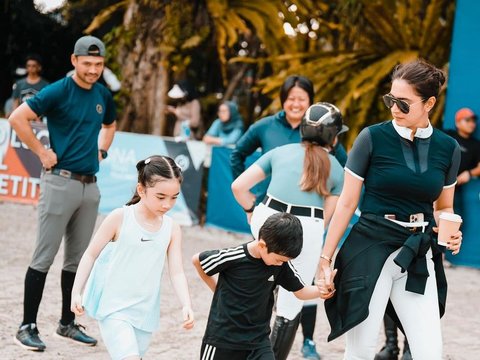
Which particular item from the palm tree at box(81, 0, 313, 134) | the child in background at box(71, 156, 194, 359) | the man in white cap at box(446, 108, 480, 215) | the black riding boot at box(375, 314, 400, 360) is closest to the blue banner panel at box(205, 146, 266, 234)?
the man in white cap at box(446, 108, 480, 215)

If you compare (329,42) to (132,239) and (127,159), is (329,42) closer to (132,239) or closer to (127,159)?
(127,159)

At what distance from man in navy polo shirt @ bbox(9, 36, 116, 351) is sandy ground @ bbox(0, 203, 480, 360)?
0.77 ft

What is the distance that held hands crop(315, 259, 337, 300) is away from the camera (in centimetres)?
439

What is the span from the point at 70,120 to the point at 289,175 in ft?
5.44

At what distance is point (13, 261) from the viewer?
9078 mm

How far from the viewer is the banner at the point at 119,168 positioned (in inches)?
480

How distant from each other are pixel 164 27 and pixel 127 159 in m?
3.40

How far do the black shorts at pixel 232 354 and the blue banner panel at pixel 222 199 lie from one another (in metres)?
7.50

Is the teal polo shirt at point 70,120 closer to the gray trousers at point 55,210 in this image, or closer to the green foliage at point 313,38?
the gray trousers at point 55,210

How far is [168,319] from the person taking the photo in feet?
23.4

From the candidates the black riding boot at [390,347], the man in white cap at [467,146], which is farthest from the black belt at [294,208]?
the man in white cap at [467,146]

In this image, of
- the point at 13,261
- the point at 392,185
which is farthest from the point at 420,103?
the point at 13,261

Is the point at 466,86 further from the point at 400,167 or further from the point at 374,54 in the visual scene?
the point at 400,167

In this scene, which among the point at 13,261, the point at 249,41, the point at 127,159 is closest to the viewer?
the point at 13,261
